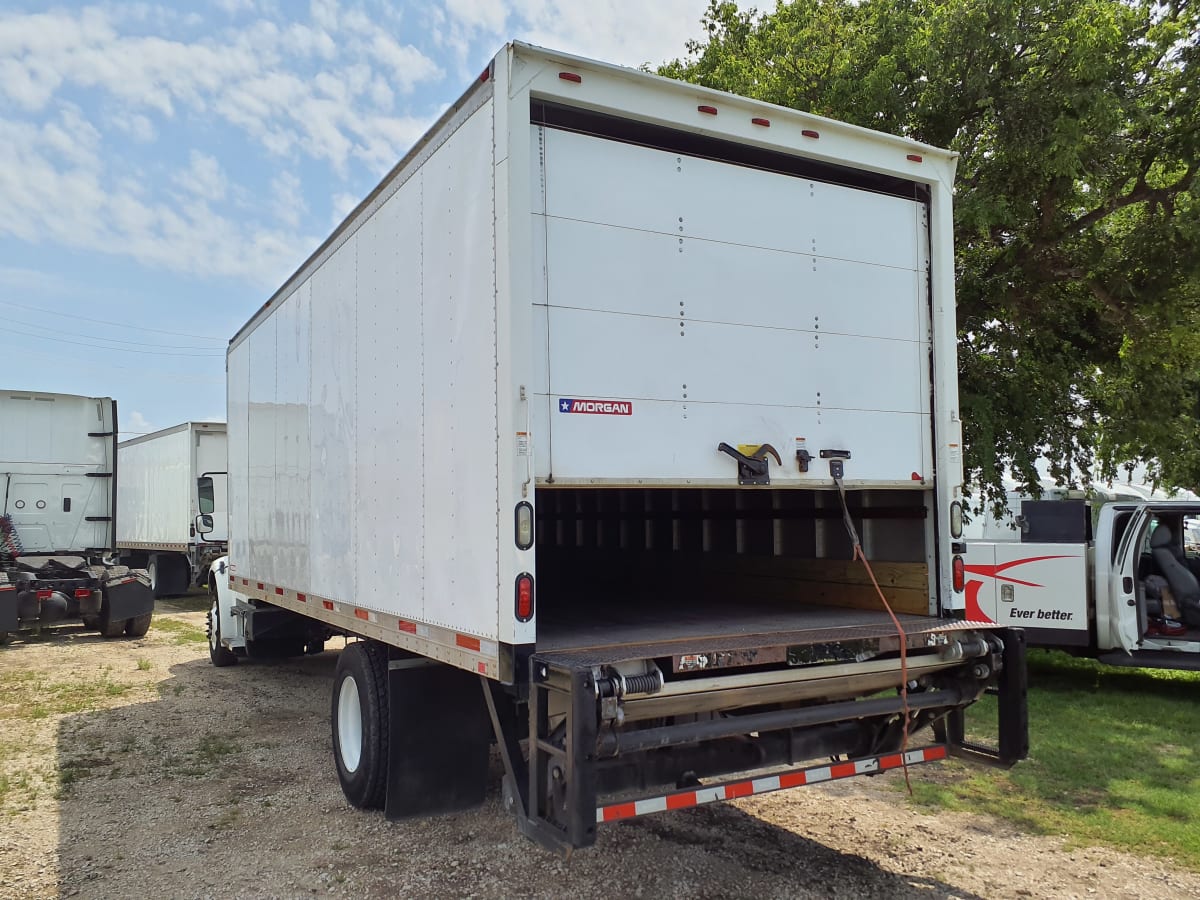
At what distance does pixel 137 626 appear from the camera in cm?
1422

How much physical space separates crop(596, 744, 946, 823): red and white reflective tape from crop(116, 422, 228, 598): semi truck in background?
12904 millimetres

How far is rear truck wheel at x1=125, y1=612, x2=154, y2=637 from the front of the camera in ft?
46.5

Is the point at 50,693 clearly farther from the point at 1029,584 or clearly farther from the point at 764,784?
the point at 1029,584

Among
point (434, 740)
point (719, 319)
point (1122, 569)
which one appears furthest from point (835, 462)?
point (1122, 569)

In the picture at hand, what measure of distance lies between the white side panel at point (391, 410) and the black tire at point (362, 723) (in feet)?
1.34

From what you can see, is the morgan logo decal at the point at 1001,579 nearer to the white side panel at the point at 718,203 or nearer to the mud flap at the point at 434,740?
the white side panel at the point at 718,203

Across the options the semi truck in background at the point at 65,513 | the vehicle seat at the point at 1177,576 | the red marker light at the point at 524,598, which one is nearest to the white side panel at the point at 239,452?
the semi truck in background at the point at 65,513

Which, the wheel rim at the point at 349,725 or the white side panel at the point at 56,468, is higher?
the white side panel at the point at 56,468

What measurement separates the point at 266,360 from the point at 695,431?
511cm

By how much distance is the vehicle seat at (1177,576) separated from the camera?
8586 millimetres

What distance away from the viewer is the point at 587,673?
3701mm

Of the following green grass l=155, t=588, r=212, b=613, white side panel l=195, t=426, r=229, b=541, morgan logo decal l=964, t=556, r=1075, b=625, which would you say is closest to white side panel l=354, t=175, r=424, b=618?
morgan logo decal l=964, t=556, r=1075, b=625

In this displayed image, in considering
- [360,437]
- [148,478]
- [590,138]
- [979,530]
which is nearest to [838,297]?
[590,138]

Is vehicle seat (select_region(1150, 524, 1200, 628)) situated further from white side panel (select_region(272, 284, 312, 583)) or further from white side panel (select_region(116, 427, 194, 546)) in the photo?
white side panel (select_region(116, 427, 194, 546))
